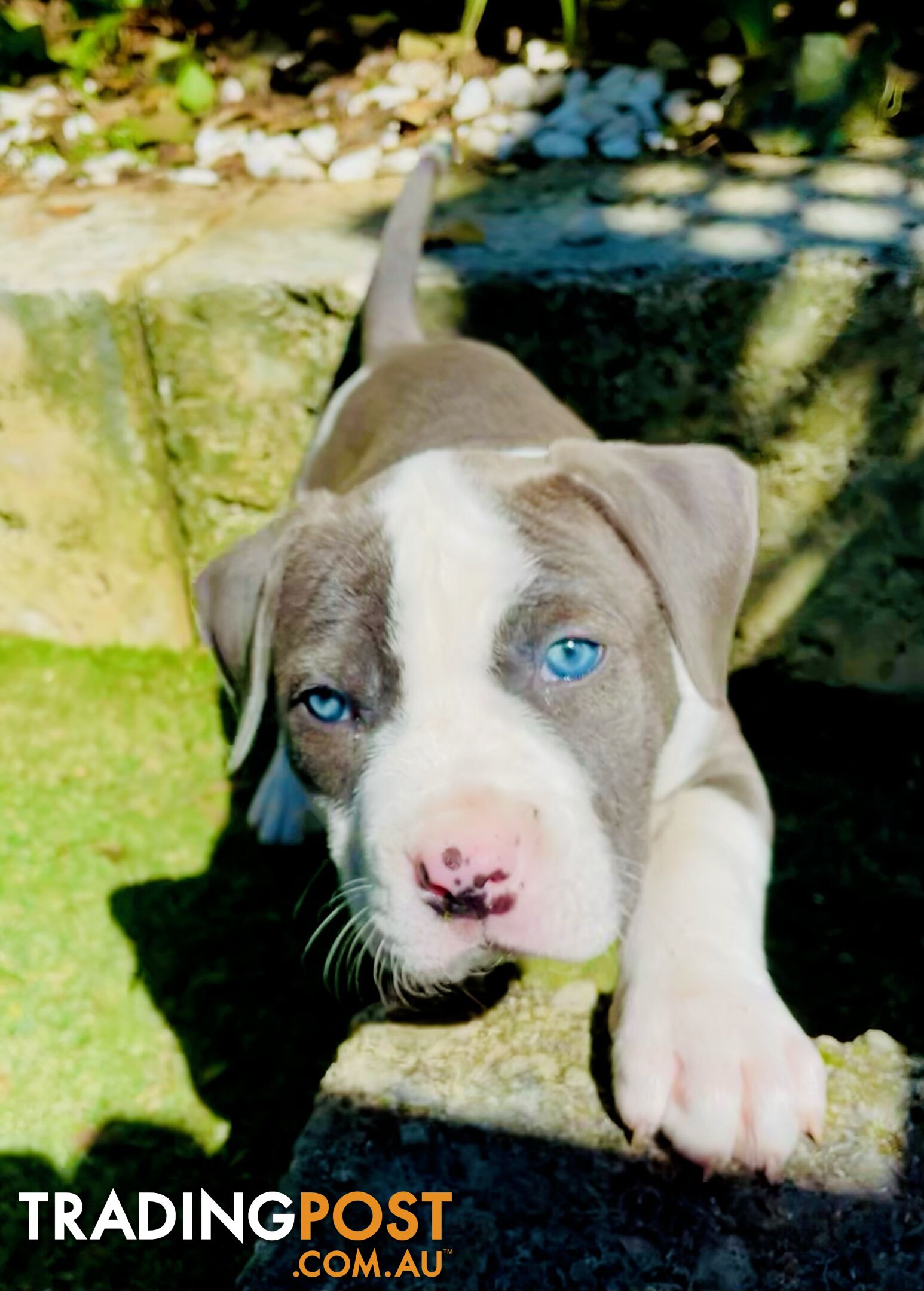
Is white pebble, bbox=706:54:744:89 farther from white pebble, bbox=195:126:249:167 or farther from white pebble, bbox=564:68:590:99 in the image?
white pebble, bbox=195:126:249:167

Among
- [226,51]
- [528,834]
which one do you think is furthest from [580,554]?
[226,51]

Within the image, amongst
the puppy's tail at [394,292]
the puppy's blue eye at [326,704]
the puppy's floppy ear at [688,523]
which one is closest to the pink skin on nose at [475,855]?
the puppy's blue eye at [326,704]

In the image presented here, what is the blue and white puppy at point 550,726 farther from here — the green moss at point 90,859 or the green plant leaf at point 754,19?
the green plant leaf at point 754,19

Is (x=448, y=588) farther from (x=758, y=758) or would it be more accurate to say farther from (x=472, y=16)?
(x=472, y=16)

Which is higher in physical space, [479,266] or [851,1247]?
[479,266]

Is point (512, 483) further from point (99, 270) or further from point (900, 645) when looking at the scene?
point (99, 270)

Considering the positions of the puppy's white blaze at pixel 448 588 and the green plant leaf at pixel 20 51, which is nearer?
the puppy's white blaze at pixel 448 588

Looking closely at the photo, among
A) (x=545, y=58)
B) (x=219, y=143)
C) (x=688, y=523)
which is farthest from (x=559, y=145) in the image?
(x=688, y=523)
